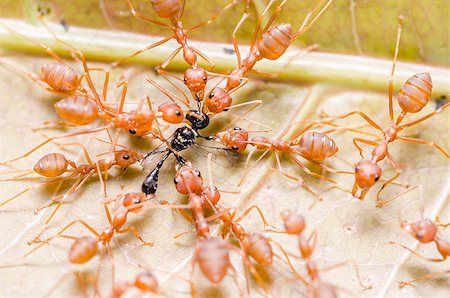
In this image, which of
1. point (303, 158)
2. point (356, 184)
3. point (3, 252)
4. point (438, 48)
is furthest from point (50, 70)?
point (438, 48)

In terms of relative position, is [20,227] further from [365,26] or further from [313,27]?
[365,26]

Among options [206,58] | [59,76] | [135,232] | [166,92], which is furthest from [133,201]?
[206,58]

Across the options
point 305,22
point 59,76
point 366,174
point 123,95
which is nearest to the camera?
point 366,174

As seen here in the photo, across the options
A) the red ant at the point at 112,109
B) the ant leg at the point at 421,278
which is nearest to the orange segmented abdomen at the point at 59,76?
the red ant at the point at 112,109

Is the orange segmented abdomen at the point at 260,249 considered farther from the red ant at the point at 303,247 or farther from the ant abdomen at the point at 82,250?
the ant abdomen at the point at 82,250

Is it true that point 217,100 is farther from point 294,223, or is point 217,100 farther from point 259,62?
point 294,223

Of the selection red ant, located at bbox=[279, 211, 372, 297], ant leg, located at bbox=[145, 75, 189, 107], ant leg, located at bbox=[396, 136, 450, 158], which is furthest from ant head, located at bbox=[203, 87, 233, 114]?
ant leg, located at bbox=[396, 136, 450, 158]
